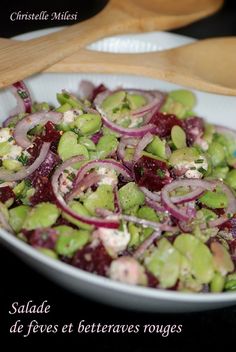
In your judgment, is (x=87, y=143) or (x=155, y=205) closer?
(x=155, y=205)

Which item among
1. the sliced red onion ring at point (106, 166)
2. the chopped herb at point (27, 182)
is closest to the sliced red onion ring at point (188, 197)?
the sliced red onion ring at point (106, 166)

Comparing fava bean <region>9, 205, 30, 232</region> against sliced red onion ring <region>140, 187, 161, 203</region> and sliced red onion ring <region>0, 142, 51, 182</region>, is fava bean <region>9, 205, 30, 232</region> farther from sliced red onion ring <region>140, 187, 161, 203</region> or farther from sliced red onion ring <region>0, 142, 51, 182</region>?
sliced red onion ring <region>140, 187, 161, 203</region>

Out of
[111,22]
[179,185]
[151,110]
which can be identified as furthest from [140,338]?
[111,22]

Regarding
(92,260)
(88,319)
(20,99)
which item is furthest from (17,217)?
(20,99)

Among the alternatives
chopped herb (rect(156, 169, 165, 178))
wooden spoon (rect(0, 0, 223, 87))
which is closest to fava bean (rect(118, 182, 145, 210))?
chopped herb (rect(156, 169, 165, 178))

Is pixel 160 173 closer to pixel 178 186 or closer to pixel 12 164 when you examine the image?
pixel 178 186

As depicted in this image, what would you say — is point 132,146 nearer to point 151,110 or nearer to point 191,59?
point 151,110
